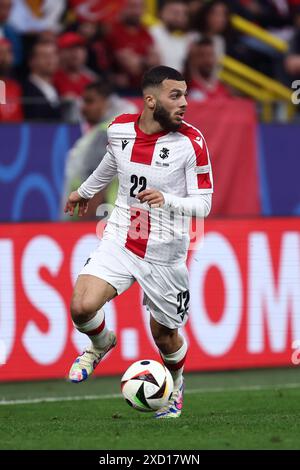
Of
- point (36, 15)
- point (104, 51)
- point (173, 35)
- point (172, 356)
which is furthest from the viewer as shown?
point (173, 35)

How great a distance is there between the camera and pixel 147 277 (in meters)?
8.53

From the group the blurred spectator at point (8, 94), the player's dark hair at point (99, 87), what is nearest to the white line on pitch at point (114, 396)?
the player's dark hair at point (99, 87)

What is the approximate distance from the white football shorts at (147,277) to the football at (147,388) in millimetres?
464

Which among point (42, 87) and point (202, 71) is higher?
point (202, 71)

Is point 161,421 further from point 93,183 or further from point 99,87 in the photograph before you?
point 99,87

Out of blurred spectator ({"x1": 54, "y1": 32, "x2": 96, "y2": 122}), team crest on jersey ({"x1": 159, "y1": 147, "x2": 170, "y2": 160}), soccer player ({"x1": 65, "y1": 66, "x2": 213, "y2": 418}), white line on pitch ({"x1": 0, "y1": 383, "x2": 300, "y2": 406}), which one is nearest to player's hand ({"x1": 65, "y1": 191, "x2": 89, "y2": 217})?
soccer player ({"x1": 65, "y1": 66, "x2": 213, "y2": 418})

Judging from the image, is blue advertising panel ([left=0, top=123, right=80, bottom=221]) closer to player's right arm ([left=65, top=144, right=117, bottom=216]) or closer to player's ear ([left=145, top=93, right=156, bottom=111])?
player's right arm ([left=65, top=144, right=117, bottom=216])

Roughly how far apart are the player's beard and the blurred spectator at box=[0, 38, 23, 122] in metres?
6.17

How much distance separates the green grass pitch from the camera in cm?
720

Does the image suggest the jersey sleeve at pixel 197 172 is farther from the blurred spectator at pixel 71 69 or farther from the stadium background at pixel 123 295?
the blurred spectator at pixel 71 69

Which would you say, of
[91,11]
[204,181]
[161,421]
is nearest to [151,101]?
[204,181]

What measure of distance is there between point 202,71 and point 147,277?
→ 27.0 feet

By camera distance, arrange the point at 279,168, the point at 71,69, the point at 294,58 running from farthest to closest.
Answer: the point at 294,58 < the point at 279,168 < the point at 71,69

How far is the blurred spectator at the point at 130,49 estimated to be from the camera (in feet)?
53.0
